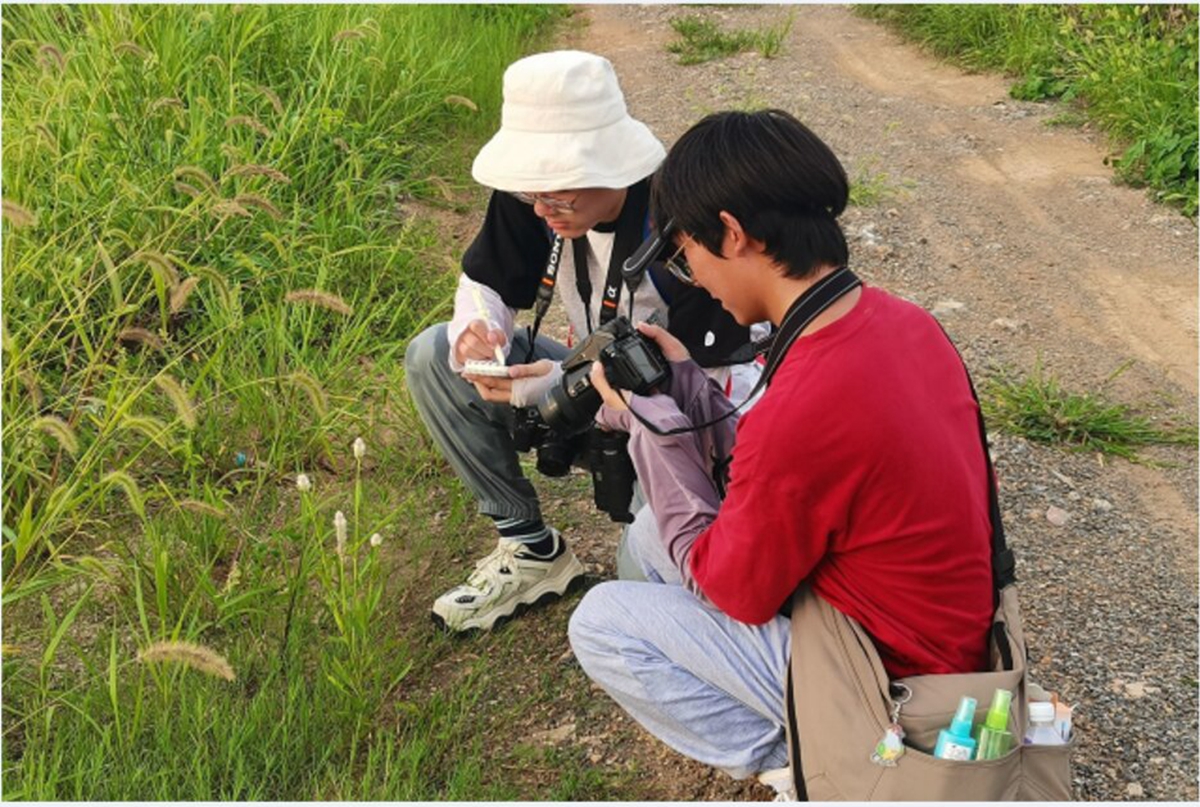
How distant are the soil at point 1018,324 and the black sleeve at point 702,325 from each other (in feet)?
2.55

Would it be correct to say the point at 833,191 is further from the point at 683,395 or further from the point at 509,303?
the point at 509,303

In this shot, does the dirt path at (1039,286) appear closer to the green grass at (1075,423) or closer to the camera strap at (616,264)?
the green grass at (1075,423)

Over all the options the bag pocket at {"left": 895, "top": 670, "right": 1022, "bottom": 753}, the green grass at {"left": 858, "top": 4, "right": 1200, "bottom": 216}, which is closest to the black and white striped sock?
the bag pocket at {"left": 895, "top": 670, "right": 1022, "bottom": 753}

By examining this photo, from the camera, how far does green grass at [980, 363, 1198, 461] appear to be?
4020 mm

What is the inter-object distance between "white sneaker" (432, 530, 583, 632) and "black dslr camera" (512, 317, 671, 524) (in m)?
0.35

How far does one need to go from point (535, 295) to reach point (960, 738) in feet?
5.09

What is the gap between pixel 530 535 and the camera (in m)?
3.24

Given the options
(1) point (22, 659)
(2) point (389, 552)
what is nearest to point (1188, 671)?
(2) point (389, 552)

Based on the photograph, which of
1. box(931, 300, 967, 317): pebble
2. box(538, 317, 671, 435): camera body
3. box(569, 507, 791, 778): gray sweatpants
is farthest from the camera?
box(931, 300, 967, 317): pebble

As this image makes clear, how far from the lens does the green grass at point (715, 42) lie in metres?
7.90

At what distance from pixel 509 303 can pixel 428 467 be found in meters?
0.78

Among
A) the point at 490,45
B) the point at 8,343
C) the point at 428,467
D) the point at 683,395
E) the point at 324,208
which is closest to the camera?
the point at 683,395

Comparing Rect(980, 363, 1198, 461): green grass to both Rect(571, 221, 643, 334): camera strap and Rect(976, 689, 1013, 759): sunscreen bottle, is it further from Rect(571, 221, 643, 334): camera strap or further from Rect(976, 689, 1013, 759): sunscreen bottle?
Rect(976, 689, 1013, 759): sunscreen bottle

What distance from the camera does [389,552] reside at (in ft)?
11.5
